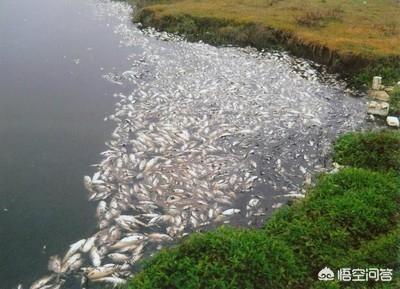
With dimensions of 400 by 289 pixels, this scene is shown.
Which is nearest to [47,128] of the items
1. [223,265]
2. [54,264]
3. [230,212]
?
[54,264]

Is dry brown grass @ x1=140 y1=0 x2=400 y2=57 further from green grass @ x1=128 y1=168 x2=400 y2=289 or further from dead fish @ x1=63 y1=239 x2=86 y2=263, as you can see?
dead fish @ x1=63 y1=239 x2=86 y2=263

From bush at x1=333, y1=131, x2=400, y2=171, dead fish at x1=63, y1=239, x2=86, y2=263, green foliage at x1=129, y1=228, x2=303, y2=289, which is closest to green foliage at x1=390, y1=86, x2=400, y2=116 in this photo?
bush at x1=333, y1=131, x2=400, y2=171

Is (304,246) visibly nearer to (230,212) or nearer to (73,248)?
(230,212)

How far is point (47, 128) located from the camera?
14.0m

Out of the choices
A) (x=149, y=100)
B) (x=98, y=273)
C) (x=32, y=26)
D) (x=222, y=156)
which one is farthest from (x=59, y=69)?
(x=98, y=273)

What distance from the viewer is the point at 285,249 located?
27.2 feet

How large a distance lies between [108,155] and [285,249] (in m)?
6.24

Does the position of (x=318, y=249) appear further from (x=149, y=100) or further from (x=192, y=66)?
(x=192, y=66)

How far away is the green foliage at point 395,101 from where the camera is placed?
50.3ft

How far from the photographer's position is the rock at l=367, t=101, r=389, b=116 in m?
15.2

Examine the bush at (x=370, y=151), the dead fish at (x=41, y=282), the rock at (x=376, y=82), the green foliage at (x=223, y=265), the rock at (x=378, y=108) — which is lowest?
the dead fish at (x=41, y=282)

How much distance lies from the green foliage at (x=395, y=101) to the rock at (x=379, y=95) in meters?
0.26

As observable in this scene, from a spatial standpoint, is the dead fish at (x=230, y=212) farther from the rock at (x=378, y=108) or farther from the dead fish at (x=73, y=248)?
the rock at (x=378, y=108)

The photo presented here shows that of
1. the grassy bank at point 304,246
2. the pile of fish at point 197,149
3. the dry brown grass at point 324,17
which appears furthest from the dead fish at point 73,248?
the dry brown grass at point 324,17
